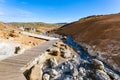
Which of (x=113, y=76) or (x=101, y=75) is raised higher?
(x=101, y=75)

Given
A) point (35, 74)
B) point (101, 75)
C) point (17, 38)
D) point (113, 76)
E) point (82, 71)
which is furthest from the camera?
point (17, 38)

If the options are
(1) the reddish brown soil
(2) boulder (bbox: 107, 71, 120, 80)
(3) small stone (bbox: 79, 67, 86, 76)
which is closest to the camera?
(3) small stone (bbox: 79, 67, 86, 76)

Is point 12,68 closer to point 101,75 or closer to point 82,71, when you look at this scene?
point 82,71

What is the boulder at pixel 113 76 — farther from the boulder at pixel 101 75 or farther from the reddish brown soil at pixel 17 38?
→ the reddish brown soil at pixel 17 38

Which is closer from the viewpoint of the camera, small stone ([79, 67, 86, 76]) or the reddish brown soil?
small stone ([79, 67, 86, 76])

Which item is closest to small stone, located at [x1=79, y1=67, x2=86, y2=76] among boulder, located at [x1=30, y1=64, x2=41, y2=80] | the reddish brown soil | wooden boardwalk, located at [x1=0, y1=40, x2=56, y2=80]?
boulder, located at [x1=30, y1=64, x2=41, y2=80]

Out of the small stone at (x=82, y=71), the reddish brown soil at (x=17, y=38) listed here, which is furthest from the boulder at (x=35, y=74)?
the reddish brown soil at (x=17, y=38)

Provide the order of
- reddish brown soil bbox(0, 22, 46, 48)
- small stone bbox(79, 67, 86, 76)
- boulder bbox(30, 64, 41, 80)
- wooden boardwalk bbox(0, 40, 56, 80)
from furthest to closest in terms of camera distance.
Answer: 1. reddish brown soil bbox(0, 22, 46, 48)
2. small stone bbox(79, 67, 86, 76)
3. boulder bbox(30, 64, 41, 80)
4. wooden boardwalk bbox(0, 40, 56, 80)

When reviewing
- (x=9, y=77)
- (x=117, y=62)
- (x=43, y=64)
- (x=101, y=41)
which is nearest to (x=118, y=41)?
(x=101, y=41)

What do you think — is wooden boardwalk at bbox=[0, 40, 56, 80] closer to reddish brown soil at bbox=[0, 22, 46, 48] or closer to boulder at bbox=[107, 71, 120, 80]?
boulder at bbox=[107, 71, 120, 80]

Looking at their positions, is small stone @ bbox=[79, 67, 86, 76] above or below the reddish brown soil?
below

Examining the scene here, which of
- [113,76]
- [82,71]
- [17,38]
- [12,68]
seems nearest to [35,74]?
[12,68]

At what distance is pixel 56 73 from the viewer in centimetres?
1438

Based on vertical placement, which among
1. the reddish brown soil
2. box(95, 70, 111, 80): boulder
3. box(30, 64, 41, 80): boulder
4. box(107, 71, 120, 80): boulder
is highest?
the reddish brown soil
